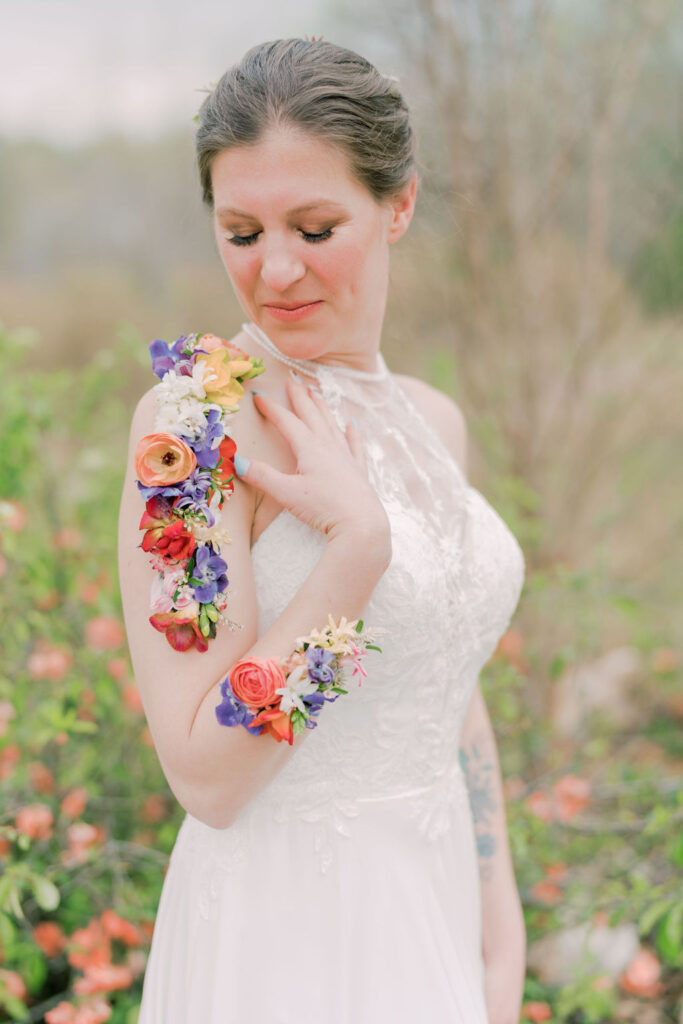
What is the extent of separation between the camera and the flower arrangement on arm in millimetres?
1172

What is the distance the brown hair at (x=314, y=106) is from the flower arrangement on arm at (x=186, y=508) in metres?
0.42

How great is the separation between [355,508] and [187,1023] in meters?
0.88

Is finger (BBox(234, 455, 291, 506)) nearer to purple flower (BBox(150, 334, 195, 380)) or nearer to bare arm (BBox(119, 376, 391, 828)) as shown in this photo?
bare arm (BBox(119, 376, 391, 828))

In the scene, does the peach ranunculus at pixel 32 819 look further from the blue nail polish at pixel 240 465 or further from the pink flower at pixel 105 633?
the blue nail polish at pixel 240 465

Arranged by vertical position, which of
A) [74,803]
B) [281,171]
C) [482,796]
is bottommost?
[74,803]

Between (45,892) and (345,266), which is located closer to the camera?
(345,266)

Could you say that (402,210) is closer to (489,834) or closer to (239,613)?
(239,613)

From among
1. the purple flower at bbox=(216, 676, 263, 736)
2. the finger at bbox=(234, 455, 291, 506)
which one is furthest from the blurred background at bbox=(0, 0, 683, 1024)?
the purple flower at bbox=(216, 676, 263, 736)

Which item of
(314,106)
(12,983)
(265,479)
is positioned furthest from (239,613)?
(12,983)

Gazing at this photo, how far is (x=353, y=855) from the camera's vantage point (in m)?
1.42

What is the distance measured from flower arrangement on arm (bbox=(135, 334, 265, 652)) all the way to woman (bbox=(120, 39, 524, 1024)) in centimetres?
4

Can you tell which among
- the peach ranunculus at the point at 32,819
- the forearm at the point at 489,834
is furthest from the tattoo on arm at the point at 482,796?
the peach ranunculus at the point at 32,819

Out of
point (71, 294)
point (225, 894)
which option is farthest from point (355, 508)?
point (71, 294)

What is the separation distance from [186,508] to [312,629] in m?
0.24
